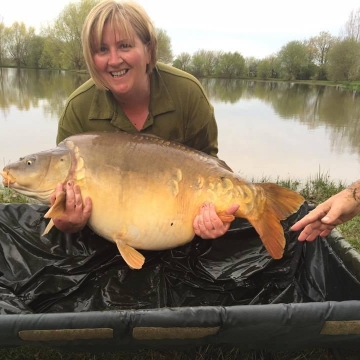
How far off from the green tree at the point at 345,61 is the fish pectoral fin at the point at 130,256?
72.2 ft

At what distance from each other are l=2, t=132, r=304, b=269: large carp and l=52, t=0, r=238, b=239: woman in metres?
0.04

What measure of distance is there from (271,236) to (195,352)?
1.29ft

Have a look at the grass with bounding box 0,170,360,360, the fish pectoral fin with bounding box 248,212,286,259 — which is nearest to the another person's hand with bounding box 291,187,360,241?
the fish pectoral fin with bounding box 248,212,286,259

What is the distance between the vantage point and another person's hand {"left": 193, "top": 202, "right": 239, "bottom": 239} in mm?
1104

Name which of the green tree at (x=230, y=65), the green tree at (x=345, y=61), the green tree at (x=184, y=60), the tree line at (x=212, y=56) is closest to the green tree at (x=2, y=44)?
the tree line at (x=212, y=56)

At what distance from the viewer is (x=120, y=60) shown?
1.22 m

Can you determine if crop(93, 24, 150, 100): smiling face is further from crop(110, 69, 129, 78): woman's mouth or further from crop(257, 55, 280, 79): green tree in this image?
crop(257, 55, 280, 79): green tree

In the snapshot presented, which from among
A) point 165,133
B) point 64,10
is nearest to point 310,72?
point 64,10

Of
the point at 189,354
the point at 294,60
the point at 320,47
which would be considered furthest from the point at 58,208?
the point at 320,47

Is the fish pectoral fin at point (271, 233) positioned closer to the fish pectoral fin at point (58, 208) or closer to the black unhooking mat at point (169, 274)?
the black unhooking mat at point (169, 274)

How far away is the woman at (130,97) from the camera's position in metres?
1.16

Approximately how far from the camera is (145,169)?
1.15 m

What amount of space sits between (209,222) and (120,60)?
22.6 inches

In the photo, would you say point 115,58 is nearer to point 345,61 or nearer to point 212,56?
point 345,61
